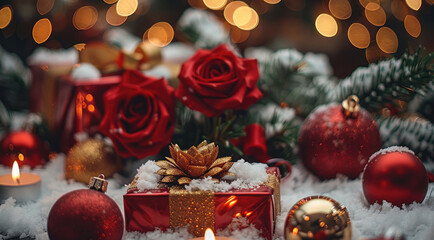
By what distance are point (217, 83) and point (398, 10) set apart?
1109 millimetres

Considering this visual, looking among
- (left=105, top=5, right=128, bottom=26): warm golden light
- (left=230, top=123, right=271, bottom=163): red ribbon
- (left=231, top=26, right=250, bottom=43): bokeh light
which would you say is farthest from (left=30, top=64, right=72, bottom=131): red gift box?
(left=231, top=26, right=250, bottom=43): bokeh light

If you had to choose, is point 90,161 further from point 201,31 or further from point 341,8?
point 341,8

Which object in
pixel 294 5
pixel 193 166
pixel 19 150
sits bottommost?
pixel 19 150

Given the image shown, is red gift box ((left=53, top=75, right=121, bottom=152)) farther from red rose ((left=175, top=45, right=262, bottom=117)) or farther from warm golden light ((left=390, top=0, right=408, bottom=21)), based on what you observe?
warm golden light ((left=390, top=0, right=408, bottom=21))

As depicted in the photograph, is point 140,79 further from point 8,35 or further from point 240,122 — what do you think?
point 8,35

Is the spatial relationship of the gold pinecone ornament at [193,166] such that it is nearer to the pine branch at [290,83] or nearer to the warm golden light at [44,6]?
the pine branch at [290,83]

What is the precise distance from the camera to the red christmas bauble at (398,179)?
2.00 feet

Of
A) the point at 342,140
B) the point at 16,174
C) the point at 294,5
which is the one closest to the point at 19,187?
the point at 16,174

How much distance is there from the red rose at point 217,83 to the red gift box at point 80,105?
0.20 m

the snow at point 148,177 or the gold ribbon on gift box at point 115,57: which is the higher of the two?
the gold ribbon on gift box at point 115,57

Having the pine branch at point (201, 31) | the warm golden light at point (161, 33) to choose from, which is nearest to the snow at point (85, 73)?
the pine branch at point (201, 31)

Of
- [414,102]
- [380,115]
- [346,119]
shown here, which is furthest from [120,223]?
[414,102]

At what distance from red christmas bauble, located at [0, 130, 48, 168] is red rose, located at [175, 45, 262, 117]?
36 centimetres

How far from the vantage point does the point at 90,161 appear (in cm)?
76
